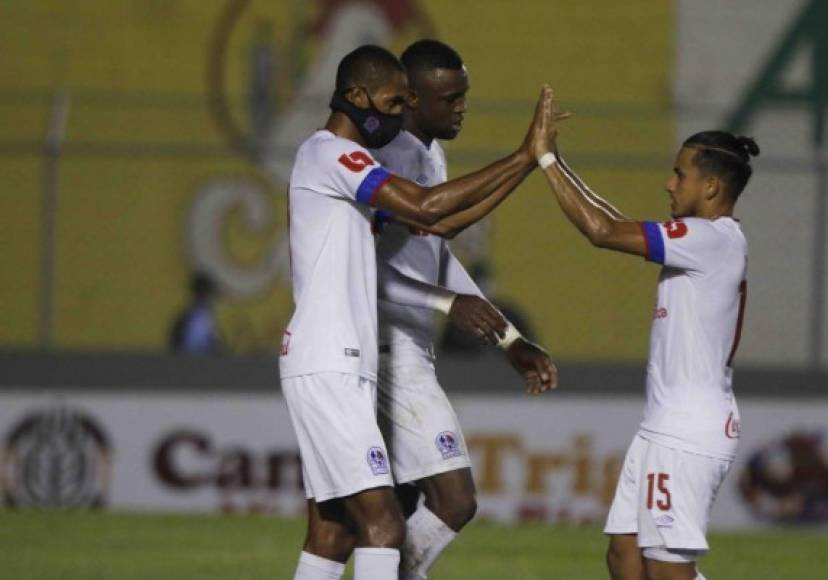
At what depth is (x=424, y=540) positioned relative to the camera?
7.07m

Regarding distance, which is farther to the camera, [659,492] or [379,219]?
[379,219]

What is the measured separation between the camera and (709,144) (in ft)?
22.3

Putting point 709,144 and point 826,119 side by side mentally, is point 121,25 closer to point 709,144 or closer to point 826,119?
point 826,119

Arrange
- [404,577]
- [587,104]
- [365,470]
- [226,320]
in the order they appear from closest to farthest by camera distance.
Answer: [365,470], [404,577], [226,320], [587,104]

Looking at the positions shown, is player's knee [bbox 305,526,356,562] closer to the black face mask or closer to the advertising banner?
the black face mask

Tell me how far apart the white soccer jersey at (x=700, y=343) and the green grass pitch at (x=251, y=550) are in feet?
11.5

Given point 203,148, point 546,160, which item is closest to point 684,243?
point 546,160

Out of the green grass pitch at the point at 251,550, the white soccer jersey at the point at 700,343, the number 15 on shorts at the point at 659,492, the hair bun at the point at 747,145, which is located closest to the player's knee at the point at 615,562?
the number 15 on shorts at the point at 659,492

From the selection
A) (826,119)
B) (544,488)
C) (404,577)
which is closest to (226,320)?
(544,488)

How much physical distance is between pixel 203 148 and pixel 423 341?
947cm

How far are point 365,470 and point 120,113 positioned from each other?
11.4 meters

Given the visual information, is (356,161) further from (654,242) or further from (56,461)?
(56,461)

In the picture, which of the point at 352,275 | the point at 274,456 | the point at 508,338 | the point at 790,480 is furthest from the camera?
the point at 790,480

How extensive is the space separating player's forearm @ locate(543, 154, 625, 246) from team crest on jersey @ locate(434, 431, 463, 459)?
3.22 ft
